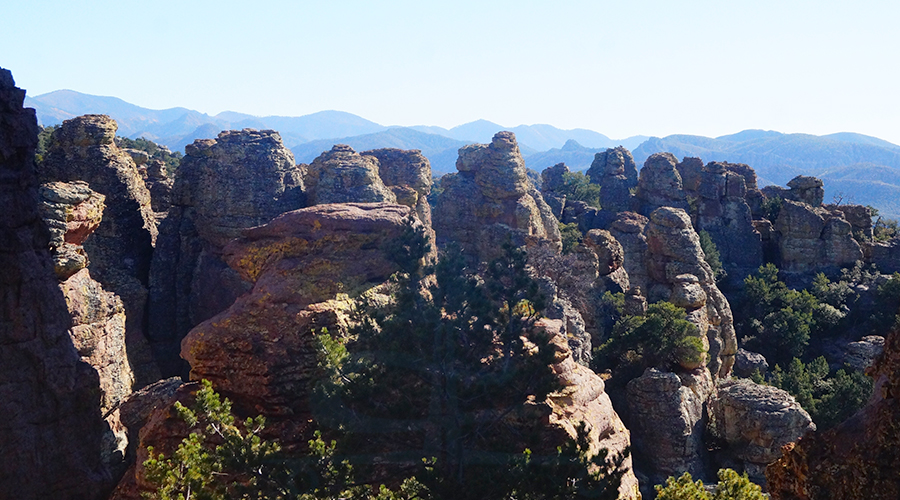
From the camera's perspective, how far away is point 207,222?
27359 mm

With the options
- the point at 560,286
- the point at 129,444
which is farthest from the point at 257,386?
the point at 560,286

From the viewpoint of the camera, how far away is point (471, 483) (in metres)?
12.0

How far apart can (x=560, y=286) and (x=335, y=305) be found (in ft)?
69.1

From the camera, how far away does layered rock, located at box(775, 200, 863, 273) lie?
5031 cm

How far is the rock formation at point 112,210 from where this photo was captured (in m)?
25.3

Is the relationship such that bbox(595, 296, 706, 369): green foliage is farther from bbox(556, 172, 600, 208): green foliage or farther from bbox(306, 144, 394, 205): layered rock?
bbox(556, 172, 600, 208): green foliage

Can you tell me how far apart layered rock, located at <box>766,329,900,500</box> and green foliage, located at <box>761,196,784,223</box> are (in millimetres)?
53666

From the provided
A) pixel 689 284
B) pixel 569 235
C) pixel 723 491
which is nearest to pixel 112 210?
pixel 723 491

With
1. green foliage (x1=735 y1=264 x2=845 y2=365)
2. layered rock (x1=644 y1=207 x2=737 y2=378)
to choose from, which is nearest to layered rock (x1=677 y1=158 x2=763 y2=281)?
green foliage (x1=735 y1=264 x2=845 y2=365)

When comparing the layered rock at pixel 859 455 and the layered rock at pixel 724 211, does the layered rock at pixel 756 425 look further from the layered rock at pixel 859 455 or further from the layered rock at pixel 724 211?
the layered rock at pixel 724 211

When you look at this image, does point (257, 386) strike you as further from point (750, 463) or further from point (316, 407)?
point (750, 463)

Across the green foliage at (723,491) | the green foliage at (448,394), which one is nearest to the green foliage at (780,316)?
the green foliage at (723,491)

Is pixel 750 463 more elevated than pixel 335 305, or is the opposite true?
pixel 335 305

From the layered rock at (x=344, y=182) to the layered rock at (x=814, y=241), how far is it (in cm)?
3818
